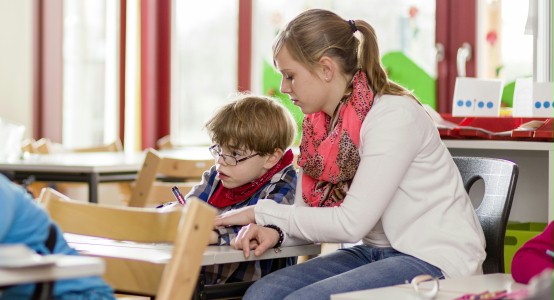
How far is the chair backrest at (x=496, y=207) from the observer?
7.32 feet

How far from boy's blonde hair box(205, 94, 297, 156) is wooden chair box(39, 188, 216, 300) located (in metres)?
0.53

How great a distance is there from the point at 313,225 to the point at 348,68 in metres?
0.41

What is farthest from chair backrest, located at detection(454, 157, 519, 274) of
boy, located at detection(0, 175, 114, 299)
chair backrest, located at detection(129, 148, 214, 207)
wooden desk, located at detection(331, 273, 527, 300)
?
chair backrest, located at detection(129, 148, 214, 207)

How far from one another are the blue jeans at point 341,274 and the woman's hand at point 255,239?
87mm

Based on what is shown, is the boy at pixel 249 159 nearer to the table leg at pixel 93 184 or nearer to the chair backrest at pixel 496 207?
the chair backrest at pixel 496 207

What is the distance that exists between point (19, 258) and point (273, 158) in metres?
1.18

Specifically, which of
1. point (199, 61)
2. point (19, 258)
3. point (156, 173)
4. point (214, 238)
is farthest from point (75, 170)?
point (199, 61)

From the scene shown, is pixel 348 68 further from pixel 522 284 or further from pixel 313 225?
pixel 522 284

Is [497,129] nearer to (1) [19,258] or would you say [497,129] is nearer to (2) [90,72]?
(1) [19,258]

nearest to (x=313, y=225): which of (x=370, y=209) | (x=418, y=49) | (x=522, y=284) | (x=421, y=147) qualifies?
(x=370, y=209)

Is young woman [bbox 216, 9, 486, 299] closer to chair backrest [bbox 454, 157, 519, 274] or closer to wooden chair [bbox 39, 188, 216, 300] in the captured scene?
chair backrest [bbox 454, 157, 519, 274]

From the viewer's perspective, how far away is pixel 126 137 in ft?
21.3

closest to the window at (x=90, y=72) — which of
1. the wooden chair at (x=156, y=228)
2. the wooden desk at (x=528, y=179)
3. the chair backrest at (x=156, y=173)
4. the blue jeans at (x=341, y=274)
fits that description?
the chair backrest at (x=156, y=173)

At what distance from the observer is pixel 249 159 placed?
2359mm
